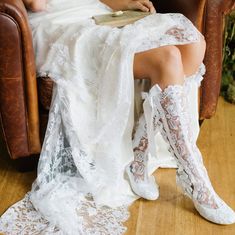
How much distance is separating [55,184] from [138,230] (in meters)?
0.34

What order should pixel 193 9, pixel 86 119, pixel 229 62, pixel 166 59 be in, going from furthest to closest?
1. pixel 229 62
2. pixel 193 9
3. pixel 86 119
4. pixel 166 59

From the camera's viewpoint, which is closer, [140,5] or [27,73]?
[27,73]

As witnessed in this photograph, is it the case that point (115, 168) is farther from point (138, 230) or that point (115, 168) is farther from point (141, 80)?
point (141, 80)

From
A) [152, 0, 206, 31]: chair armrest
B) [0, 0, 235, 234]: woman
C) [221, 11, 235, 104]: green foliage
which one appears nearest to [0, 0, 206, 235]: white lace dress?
[0, 0, 235, 234]: woman

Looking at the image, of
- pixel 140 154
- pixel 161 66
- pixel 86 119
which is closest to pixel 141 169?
pixel 140 154

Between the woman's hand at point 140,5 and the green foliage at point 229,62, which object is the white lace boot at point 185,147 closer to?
the woman's hand at point 140,5

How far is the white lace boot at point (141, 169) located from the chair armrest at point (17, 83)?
1.16ft

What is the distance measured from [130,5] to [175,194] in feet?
2.42

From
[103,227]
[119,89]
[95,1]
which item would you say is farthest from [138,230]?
[95,1]

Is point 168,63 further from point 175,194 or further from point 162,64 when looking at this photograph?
point 175,194

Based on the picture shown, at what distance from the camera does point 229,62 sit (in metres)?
2.42

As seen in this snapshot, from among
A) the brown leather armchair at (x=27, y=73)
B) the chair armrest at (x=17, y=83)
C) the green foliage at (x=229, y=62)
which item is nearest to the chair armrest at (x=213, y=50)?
the brown leather armchair at (x=27, y=73)

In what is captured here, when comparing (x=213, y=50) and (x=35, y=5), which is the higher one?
(x=35, y=5)

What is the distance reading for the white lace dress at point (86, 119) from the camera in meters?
1.45
